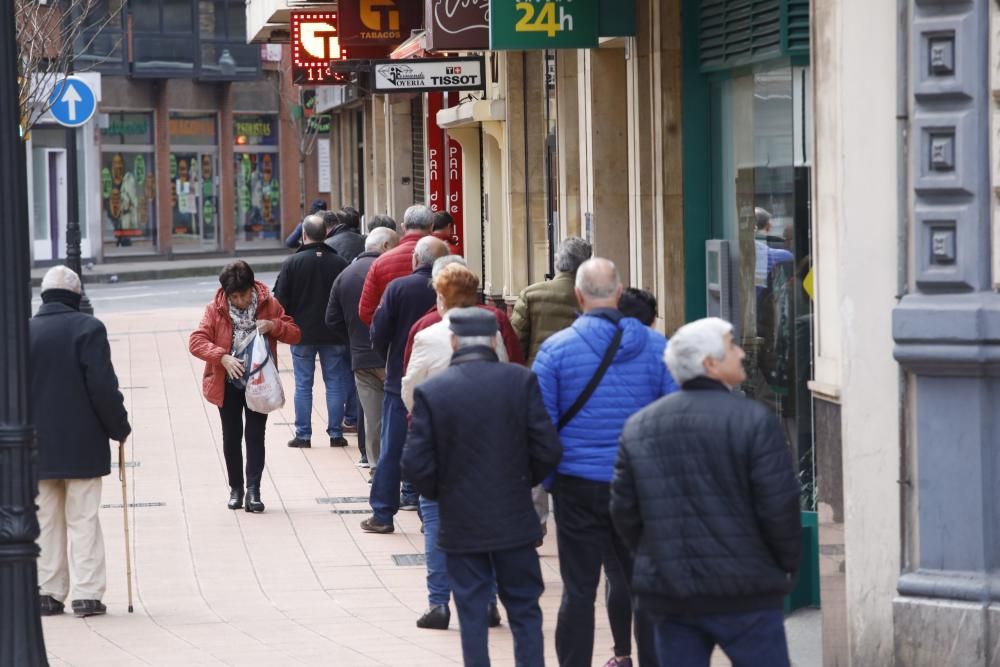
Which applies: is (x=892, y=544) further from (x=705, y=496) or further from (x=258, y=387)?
(x=258, y=387)

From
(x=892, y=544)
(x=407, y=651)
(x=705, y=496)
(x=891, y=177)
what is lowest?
(x=407, y=651)

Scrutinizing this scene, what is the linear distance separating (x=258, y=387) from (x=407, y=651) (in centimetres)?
389

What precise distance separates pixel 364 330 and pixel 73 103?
11.6m

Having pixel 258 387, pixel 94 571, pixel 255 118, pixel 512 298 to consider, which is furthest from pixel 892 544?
pixel 255 118

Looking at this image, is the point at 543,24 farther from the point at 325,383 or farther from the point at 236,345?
the point at 325,383

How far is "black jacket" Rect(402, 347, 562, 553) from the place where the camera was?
6.87 metres

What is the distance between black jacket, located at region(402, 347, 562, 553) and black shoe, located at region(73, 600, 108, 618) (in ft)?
9.96

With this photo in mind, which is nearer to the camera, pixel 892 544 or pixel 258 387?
pixel 892 544

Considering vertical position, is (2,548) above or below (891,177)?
below

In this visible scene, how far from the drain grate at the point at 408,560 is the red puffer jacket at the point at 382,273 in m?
2.04

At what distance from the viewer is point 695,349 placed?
18.0 ft

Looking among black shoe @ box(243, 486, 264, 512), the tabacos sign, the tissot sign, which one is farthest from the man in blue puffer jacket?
the tabacos sign

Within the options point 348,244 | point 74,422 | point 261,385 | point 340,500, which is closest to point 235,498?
point 340,500

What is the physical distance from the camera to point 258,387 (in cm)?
1191
